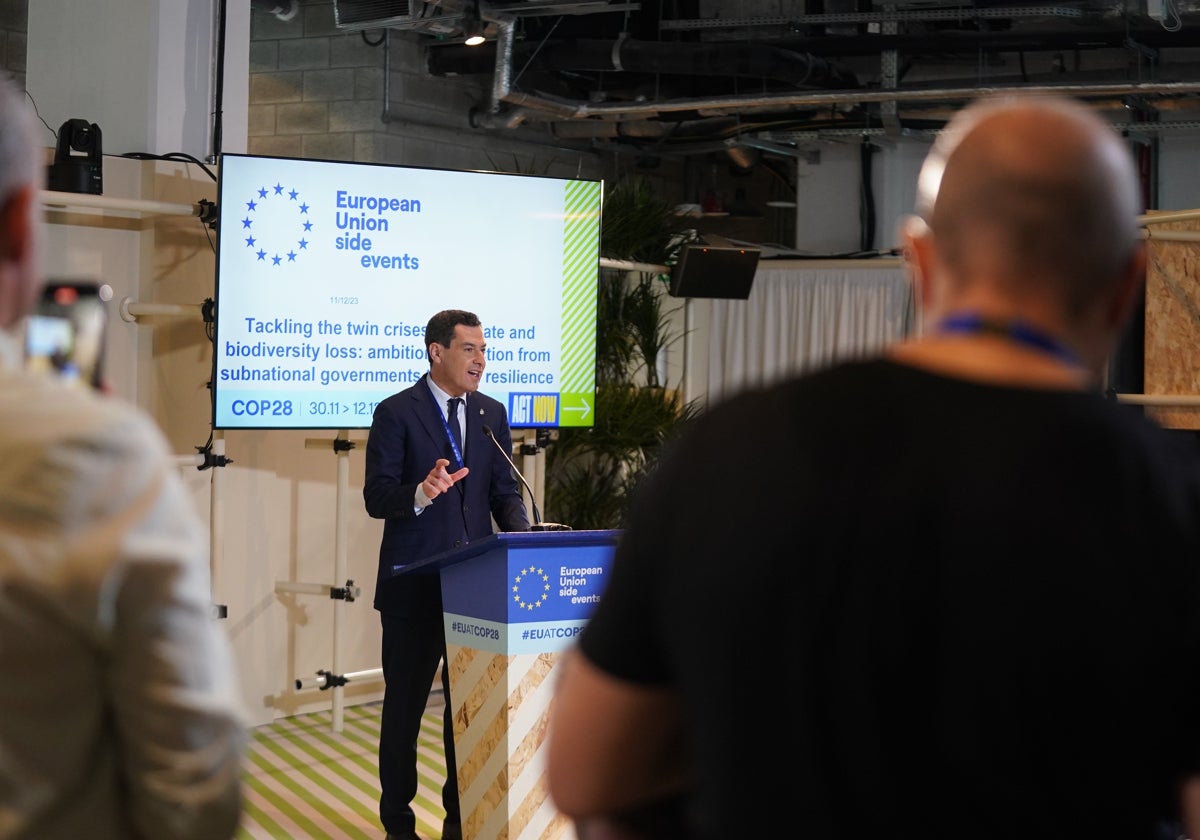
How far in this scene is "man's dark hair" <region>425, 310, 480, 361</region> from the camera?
15.4 feet

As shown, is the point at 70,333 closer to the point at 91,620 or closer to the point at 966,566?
the point at 91,620

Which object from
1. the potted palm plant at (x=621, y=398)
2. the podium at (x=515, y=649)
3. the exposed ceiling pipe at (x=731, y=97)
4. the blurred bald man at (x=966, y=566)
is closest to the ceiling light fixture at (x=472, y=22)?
the exposed ceiling pipe at (x=731, y=97)

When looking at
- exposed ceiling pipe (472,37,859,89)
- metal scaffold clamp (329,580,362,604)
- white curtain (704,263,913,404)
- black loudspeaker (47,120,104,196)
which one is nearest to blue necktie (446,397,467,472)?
metal scaffold clamp (329,580,362,604)

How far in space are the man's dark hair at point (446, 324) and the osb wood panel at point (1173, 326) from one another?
3.82 metres

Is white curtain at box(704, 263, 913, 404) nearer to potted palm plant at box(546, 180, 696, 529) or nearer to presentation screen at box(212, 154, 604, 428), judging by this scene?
potted palm plant at box(546, 180, 696, 529)

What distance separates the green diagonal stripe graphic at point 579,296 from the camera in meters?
6.61

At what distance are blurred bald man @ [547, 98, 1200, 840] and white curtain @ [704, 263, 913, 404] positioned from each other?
8573 mm

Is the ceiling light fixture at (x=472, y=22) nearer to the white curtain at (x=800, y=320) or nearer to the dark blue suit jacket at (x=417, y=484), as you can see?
the dark blue suit jacket at (x=417, y=484)

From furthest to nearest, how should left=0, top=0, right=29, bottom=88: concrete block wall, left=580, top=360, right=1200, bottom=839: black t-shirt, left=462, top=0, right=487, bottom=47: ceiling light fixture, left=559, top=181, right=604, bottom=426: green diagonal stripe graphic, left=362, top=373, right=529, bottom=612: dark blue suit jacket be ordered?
left=0, top=0, right=29, bottom=88: concrete block wall, left=462, top=0, right=487, bottom=47: ceiling light fixture, left=559, top=181, right=604, bottom=426: green diagonal stripe graphic, left=362, top=373, right=529, bottom=612: dark blue suit jacket, left=580, top=360, right=1200, bottom=839: black t-shirt

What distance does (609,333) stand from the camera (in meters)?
8.90

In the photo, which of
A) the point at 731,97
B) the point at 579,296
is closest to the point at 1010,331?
the point at 579,296

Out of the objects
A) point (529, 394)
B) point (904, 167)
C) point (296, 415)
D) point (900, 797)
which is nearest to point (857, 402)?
point (900, 797)

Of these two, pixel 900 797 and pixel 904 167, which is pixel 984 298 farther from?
pixel 904 167

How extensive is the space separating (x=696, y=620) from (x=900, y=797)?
0.21 m
